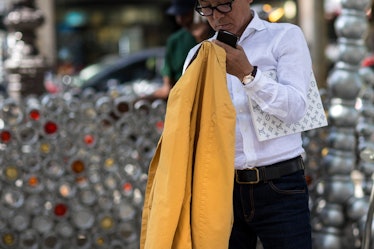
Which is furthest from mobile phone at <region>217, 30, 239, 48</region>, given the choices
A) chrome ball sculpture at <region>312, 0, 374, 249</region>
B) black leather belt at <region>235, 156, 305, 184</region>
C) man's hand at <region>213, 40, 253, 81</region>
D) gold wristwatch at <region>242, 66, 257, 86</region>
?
chrome ball sculpture at <region>312, 0, 374, 249</region>

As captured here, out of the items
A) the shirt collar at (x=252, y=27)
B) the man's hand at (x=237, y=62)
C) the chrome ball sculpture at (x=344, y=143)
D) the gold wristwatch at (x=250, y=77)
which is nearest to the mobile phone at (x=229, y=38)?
the man's hand at (x=237, y=62)

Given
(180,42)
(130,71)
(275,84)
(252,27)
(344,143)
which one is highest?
(252,27)

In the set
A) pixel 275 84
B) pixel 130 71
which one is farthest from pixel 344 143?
pixel 130 71

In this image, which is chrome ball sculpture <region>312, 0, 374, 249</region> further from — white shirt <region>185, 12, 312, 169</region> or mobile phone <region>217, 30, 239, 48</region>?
mobile phone <region>217, 30, 239, 48</region>

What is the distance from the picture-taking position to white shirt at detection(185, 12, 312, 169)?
290cm

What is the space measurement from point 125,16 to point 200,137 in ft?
101

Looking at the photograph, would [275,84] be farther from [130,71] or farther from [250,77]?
[130,71]

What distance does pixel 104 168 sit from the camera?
5.70m

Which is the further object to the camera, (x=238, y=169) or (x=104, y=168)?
(x=104, y=168)

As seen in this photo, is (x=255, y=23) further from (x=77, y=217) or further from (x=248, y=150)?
(x=77, y=217)

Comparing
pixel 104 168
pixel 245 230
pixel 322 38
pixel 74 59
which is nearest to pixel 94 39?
pixel 74 59

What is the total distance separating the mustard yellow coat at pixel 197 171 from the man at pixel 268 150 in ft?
0.60

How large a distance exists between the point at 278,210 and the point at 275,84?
502mm

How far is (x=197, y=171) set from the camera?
2.88 meters
